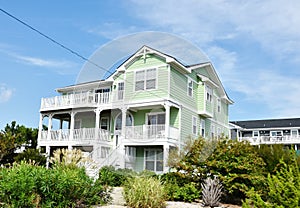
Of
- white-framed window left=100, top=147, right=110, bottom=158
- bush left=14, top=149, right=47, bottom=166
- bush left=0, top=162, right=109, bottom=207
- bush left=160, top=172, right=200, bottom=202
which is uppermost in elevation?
white-framed window left=100, top=147, right=110, bottom=158

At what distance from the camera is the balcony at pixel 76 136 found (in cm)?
2241

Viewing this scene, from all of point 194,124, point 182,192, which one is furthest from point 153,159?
point 182,192

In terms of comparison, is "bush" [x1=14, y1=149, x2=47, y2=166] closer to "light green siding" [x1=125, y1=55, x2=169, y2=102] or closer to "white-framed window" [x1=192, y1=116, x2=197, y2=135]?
"light green siding" [x1=125, y1=55, x2=169, y2=102]

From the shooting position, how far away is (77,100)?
24438 mm

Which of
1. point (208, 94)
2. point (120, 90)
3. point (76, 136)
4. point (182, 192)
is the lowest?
point (182, 192)

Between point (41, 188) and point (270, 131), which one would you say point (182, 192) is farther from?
point (270, 131)

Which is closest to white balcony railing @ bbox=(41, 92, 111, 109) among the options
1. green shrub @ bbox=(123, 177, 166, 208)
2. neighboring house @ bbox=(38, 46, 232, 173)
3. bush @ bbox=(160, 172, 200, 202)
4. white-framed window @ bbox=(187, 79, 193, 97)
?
neighboring house @ bbox=(38, 46, 232, 173)

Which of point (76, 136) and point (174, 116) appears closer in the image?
point (174, 116)

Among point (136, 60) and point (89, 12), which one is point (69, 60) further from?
point (136, 60)

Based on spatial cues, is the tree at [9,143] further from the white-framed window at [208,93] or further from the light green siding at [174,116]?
the white-framed window at [208,93]

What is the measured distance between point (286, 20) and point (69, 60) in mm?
8997

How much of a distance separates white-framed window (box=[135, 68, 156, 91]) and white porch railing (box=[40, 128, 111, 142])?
4.14 m

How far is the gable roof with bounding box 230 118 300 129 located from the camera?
143 feet

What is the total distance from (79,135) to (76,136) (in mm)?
333
